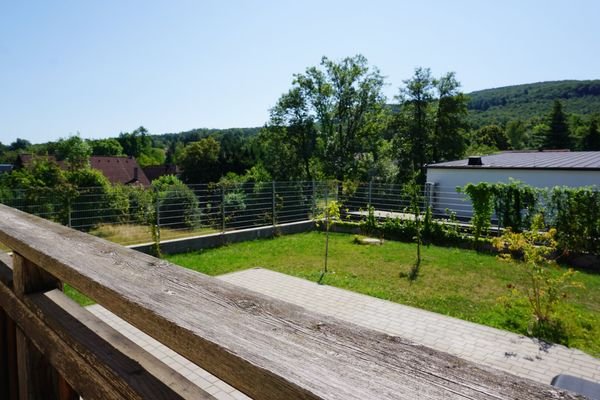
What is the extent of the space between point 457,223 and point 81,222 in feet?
32.4

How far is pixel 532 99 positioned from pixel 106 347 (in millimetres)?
118204

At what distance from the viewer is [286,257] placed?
30.3ft

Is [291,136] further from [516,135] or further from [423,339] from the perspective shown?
[516,135]

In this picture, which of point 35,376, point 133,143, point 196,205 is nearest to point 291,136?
point 196,205

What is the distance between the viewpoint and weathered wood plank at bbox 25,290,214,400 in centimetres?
86

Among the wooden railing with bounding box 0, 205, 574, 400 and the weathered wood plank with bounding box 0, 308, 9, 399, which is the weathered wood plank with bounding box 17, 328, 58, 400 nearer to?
the wooden railing with bounding box 0, 205, 574, 400

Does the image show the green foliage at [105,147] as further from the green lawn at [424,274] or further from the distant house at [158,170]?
the green lawn at [424,274]

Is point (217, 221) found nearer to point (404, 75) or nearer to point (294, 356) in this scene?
point (294, 356)

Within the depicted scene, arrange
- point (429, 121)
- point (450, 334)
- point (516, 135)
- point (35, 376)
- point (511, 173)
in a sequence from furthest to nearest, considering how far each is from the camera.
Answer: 1. point (516, 135)
2. point (429, 121)
3. point (511, 173)
4. point (450, 334)
5. point (35, 376)

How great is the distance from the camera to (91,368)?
1021 millimetres

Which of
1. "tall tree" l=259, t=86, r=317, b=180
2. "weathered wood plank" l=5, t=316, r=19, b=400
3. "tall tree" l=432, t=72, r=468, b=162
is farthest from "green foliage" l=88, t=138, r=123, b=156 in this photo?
"weathered wood plank" l=5, t=316, r=19, b=400

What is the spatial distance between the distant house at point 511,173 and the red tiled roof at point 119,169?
118 feet

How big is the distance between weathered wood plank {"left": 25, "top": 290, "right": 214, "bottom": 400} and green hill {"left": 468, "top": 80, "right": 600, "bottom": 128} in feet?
289

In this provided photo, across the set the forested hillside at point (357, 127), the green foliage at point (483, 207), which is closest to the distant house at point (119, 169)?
the forested hillside at point (357, 127)
